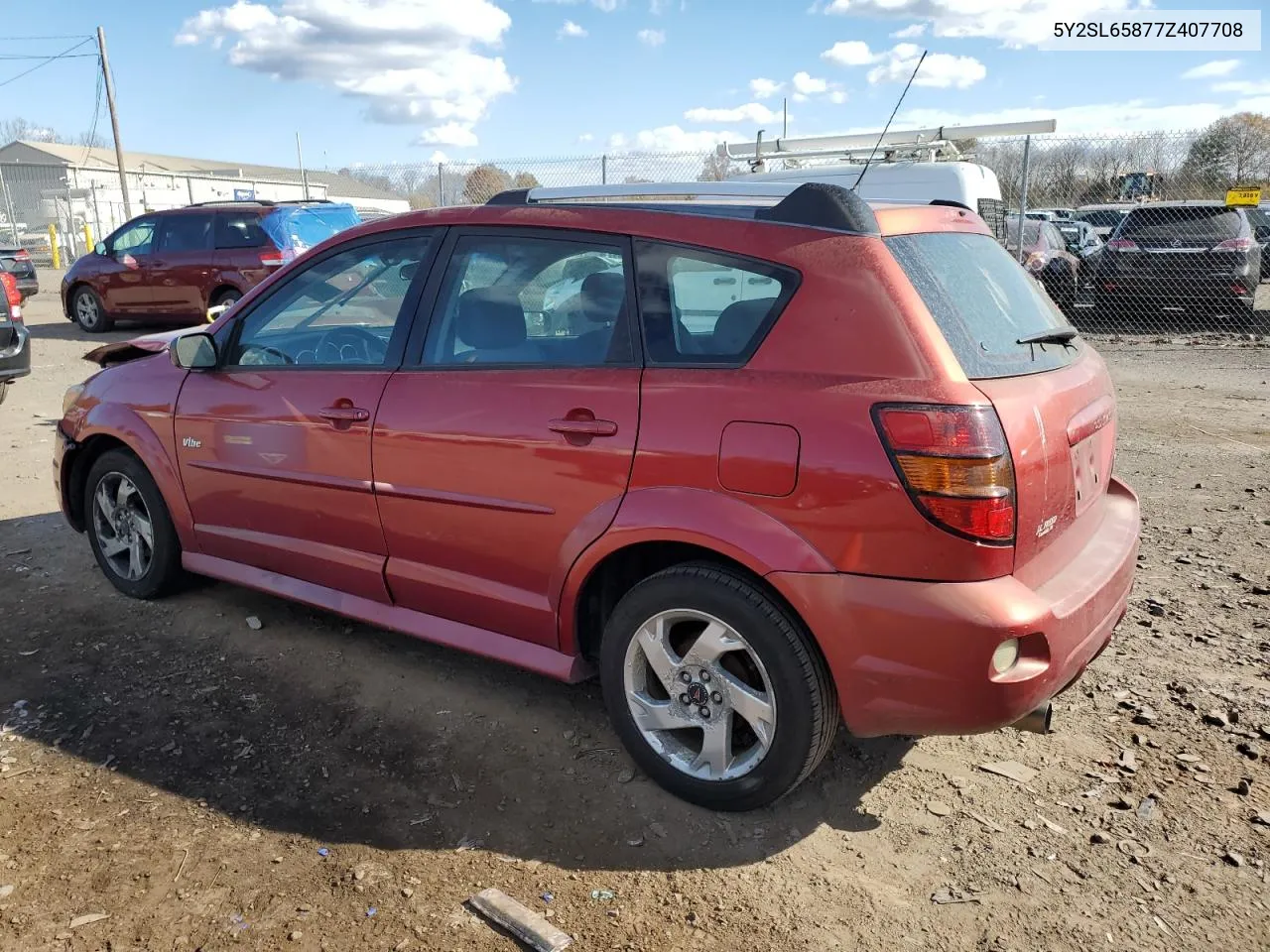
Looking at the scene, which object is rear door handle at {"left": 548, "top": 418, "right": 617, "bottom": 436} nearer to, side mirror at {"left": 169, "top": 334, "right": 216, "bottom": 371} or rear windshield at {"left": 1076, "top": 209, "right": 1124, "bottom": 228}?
side mirror at {"left": 169, "top": 334, "right": 216, "bottom": 371}

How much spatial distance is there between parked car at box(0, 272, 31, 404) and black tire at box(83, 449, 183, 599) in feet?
16.4

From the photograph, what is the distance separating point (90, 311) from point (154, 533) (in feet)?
39.8

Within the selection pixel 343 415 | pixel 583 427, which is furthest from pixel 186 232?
pixel 583 427

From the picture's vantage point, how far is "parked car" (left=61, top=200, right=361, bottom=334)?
12930 millimetres

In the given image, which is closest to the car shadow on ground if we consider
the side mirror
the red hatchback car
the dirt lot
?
the dirt lot

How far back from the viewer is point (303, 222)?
43.3 feet

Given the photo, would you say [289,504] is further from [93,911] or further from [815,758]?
[815,758]

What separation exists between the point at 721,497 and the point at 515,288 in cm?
117

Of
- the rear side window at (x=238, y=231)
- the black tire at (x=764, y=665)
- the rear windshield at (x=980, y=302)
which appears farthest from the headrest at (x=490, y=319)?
the rear side window at (x=238, y=231)

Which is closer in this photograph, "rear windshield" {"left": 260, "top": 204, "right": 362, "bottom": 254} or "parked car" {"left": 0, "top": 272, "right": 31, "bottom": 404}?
"parked car" {"left": 0, "top": 272, "right": 31, "bottom": 404}

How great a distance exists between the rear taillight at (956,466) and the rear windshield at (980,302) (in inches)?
8.1

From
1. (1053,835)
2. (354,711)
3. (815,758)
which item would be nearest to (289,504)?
(354,711)

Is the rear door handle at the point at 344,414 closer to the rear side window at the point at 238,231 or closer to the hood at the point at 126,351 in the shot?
the hood at the point at 126,351

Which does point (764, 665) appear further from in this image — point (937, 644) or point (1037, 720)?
point (1037, 720)
